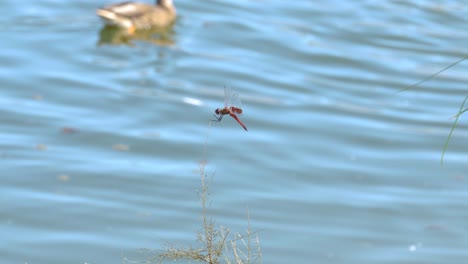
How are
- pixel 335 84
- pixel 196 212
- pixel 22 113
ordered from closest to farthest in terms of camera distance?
pixel 196 212
pixel 22 113
pixel 335 84

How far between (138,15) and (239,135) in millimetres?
5263


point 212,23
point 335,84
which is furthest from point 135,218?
point 212,23

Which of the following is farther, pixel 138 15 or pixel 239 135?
pixel 138 15

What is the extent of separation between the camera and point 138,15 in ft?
47.0

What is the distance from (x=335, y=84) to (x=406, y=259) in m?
4.73

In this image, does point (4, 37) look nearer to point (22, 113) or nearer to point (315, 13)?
point (22, 113)

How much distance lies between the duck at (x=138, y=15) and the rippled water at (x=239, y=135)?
0.25m

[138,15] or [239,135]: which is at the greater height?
[138,15]

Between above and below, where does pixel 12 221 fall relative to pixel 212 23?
below

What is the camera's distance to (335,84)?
38.2 feet

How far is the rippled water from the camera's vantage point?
7.40 meters

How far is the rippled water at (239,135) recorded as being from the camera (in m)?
7.40

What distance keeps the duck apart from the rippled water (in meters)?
0.25

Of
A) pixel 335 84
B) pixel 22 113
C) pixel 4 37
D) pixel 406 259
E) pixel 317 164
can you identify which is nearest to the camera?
pixel 406 259
